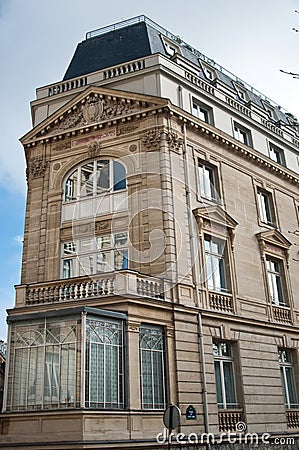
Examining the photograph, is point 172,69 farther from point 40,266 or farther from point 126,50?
point 40,266

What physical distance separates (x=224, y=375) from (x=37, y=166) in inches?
431

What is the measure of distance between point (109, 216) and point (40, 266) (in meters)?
3.20

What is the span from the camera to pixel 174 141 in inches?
757

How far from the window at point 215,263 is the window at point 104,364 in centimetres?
504

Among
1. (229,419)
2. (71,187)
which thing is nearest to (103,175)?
(71,187)

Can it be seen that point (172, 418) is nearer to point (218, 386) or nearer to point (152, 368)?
point (152, 368)

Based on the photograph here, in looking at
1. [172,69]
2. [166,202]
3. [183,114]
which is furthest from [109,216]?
[172,69]

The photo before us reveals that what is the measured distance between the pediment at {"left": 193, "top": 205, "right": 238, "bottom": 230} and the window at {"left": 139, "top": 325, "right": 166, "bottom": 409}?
4924mm

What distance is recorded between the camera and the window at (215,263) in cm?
1873

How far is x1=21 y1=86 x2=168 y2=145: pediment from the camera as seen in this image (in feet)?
64.4

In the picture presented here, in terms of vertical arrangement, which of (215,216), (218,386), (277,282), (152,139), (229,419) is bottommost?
(229,419)

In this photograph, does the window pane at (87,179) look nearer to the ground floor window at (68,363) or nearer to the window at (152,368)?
the ground floor window at (68,363)

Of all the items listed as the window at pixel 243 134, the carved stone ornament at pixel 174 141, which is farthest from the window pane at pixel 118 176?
the window at pixel 243 134

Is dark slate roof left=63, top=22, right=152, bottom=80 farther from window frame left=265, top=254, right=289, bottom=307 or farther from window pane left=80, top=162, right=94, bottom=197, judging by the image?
window frame left=265, top=254, right=289, bottom=307
